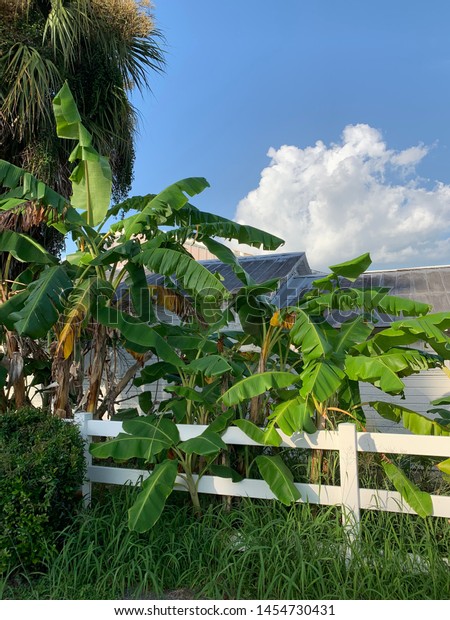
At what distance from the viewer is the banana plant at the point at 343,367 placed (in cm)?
423

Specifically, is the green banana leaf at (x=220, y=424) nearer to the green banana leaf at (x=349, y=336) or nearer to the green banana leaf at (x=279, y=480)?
the green banana leaf at (x=279, y=480)

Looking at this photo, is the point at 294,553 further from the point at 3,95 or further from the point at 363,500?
the point at 3,95

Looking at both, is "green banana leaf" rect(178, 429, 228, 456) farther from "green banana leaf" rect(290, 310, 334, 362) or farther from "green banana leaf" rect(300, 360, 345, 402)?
"green banana leaf" rect(290, 310, 334, 362)

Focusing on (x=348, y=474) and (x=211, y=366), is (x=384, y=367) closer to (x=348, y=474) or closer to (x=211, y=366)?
(x=348, y=474)

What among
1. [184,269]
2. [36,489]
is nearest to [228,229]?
[184,269]

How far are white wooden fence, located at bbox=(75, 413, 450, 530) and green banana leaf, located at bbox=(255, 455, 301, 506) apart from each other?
183 millimetres

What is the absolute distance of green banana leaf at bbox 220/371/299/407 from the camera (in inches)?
173

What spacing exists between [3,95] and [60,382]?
23.0 feet

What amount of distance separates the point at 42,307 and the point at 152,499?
2.12 m

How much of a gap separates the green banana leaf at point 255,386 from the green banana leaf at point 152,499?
79cm

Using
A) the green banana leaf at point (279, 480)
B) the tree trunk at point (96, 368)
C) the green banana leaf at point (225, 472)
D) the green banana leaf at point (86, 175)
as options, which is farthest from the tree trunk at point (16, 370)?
the green banana leaf at point (279, 480)

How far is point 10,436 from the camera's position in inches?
195

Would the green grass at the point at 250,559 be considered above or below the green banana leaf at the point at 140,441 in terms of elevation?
below
